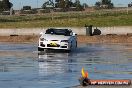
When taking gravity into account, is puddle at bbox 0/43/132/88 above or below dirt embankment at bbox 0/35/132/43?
above

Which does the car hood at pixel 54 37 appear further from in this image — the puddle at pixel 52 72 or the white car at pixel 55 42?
the puddle at pixel 52 72

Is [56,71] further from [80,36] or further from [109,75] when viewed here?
[80,36]

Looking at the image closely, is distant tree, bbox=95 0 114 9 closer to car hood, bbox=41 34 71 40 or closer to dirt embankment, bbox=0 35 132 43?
dirt embankment, bbox=0 35 132 43

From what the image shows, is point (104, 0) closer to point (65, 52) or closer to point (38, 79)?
point (65, 52)

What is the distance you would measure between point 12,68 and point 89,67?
2727mm

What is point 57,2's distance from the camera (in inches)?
4938

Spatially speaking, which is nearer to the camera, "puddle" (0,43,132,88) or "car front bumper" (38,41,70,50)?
"puddle" (0,43,132,88)

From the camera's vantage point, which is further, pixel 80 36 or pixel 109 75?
pixel 80 36

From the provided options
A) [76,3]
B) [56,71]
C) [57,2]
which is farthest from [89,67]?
[57,2]

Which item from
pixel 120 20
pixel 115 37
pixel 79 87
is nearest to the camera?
pixel 79 87

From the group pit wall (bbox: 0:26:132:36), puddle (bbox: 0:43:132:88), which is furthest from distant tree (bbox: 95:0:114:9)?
puddle (bbox: 0:43:132:88)

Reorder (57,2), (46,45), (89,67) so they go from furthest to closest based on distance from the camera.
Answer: (57,2) < (46,45) < (89,67)

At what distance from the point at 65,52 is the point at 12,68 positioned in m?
9.92

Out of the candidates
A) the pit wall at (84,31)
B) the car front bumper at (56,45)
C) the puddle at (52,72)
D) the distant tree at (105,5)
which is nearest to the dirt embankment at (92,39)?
the pit wall at (84,31)
